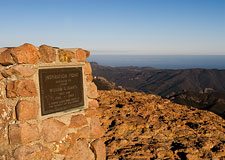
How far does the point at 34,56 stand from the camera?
378 cm

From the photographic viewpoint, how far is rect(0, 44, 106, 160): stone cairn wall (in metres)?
3.55

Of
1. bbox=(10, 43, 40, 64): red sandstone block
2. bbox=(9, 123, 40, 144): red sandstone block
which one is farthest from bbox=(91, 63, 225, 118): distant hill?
bbox=(9, 123, 40, 144): red sandstone block

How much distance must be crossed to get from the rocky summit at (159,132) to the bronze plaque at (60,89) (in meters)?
1.58

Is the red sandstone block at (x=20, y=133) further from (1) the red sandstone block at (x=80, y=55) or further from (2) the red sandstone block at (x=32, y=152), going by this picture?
(1) the red sandstone block at (x=80, y=55)

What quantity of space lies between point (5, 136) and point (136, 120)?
12.3 feet

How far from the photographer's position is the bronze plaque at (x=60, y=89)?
3863 mm

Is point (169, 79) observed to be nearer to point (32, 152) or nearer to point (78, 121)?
point (78, 121)

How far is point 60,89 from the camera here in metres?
4.12

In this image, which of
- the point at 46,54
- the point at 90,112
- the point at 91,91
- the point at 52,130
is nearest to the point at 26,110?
the point at 52,130

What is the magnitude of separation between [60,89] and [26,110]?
755 mm

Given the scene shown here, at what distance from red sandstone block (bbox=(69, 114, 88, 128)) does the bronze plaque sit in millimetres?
224

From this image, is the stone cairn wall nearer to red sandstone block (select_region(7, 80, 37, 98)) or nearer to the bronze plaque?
red sandstone block (select_region(7, 80, 37, 98))

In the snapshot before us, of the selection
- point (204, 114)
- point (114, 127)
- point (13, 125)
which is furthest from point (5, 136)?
point (204, 114)

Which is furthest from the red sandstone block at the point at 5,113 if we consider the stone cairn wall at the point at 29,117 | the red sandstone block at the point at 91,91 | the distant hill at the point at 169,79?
the distant hill at the point at 169,79
